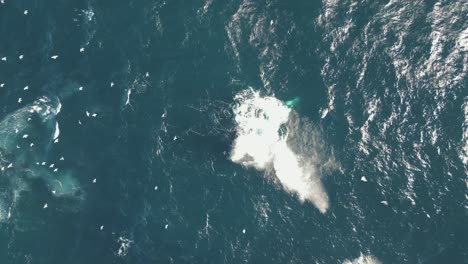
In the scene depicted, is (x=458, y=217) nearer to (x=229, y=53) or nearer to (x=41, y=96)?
(x=229, y=53)

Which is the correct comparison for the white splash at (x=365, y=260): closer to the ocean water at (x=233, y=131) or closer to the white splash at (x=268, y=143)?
the ocean water at (x=233, y=131)

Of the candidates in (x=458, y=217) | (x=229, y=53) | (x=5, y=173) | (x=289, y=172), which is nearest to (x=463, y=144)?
(x=458, y=217)

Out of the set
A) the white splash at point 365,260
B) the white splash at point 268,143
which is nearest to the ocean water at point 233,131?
the white splash at point 365,260

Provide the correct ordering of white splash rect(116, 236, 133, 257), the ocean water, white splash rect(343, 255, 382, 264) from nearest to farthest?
white splash rect(343, 255, 382, 264) → the ocean water → white splash rect(116, 236, 133, 257)

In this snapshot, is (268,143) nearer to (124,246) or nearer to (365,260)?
(365,260)

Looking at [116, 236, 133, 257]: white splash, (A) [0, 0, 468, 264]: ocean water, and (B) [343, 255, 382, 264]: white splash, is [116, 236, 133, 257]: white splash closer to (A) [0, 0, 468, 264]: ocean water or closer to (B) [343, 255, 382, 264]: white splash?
(A) [0, 0, 468, 264]: ocean water

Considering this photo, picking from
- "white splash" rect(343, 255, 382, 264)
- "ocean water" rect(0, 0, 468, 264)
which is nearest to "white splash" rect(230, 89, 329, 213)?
"ocean water" rect(0, 0, 468, 264)
